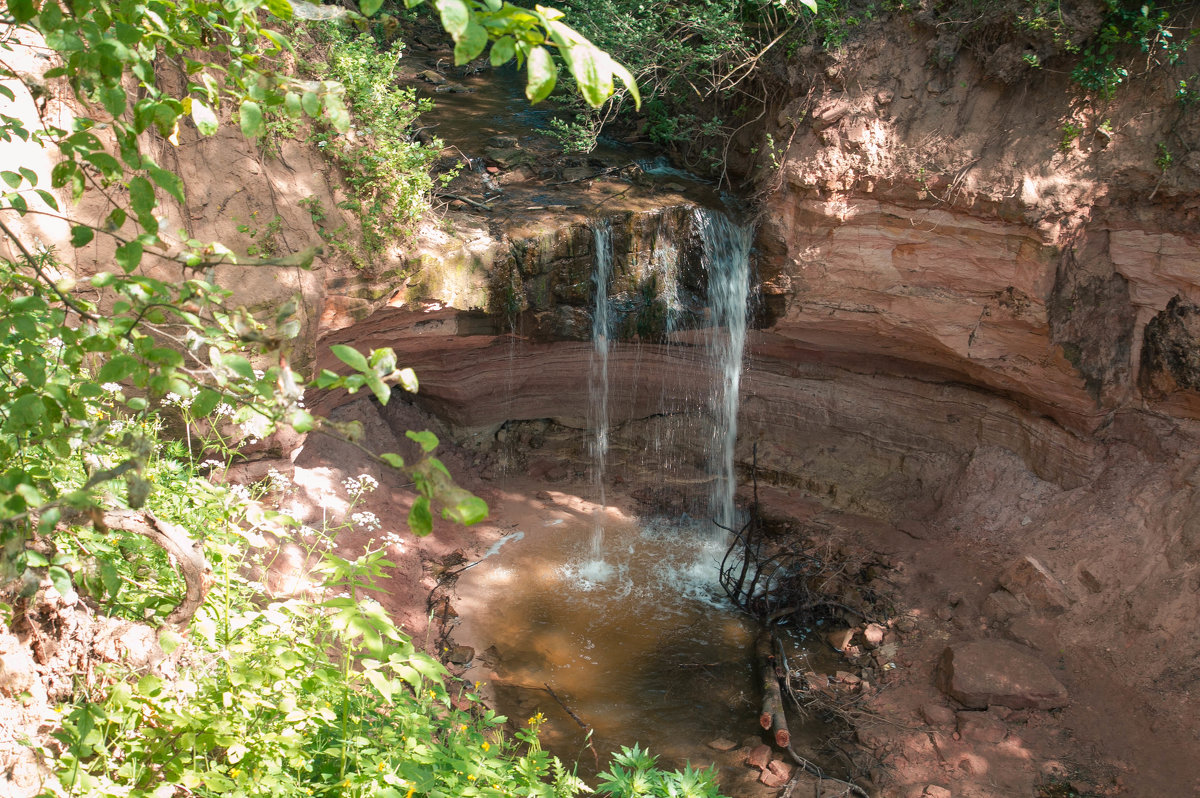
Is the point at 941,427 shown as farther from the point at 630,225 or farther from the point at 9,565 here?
the point at 9,565

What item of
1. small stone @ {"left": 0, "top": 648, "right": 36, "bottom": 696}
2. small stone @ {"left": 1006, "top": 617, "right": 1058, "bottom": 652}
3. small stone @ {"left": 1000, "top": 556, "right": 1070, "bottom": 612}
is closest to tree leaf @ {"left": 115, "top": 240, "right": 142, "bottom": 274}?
small stone @ {"left": 0, "top": 648, "right": 36, "bottom": 696}

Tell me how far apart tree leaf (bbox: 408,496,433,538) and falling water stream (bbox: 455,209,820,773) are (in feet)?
12.7

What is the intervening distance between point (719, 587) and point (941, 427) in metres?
2.65

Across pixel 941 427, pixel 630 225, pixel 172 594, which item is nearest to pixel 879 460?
pixel 941 427

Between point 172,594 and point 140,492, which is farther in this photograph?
point 172,594

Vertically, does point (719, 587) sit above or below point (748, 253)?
below

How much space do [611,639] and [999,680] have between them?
108 inches

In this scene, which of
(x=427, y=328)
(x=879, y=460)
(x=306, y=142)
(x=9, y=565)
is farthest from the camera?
(x=879, y=460)

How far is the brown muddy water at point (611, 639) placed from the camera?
5484 mm

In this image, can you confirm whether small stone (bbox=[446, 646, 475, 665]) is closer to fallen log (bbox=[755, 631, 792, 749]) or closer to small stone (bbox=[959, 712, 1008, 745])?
fallen log (bbox=[755, 631, 792, 749])

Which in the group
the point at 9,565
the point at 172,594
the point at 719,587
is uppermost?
the point at 9,565

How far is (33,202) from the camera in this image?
4.38 m

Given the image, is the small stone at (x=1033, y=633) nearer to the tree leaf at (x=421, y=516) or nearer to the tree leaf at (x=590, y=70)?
the tree leaf at (x=421, y=516)

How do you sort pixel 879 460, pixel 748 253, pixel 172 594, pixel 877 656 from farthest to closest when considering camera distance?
pixel 879 460, pixel 748 253, pixel 877 656, pixel 172 594
